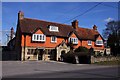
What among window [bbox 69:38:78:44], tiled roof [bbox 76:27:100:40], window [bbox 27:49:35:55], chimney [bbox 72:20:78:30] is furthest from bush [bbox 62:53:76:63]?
chimney [bbox 72:20:78:30]

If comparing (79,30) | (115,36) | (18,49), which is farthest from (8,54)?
(115,36)

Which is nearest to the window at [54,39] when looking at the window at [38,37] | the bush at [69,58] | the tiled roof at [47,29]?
the tiled roof at [47,29]

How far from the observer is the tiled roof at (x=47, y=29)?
47.1 metres

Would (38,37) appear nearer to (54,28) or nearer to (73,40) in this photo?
(54,28)

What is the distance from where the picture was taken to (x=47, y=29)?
165 feet

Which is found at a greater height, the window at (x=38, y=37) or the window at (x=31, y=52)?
the window at (x=38, y=37)

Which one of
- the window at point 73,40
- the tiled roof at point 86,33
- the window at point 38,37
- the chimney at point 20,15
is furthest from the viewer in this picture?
the tiled roof at point 86,33

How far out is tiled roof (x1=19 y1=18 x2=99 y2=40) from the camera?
47.1 metres

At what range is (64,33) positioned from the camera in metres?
52.9

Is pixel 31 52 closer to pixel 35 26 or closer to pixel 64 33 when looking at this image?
pixel 35 26

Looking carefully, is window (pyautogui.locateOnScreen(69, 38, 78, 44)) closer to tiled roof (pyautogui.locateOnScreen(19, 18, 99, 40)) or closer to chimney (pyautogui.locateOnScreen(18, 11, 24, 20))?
tiled roof (pyautogui.locateOnScreen(19, 18, 99, 40))

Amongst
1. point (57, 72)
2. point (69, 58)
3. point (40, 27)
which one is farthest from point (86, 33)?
point (57, 72)

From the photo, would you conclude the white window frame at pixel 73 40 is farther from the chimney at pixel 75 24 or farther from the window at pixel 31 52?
the window at pixel 31 52

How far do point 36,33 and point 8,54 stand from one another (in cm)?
1069
